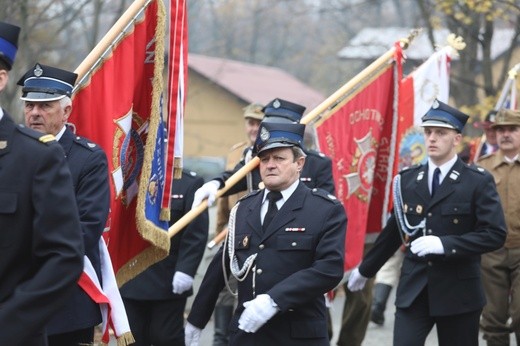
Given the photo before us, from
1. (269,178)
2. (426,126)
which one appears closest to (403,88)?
(426,126)

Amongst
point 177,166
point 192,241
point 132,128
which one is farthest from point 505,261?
point 132,128

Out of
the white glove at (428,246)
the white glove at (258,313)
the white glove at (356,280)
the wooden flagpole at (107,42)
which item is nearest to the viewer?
the white glove at (258,313)

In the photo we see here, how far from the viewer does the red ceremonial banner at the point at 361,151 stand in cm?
932

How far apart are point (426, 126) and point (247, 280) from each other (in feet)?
7.09

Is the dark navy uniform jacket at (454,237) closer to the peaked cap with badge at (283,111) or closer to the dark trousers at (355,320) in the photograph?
the peaked cap with badge at (283,111)

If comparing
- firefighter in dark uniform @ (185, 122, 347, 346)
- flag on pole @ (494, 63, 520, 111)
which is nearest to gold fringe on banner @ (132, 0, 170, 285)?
firefighter in dark uniform @ (185, 122, 347, 346)

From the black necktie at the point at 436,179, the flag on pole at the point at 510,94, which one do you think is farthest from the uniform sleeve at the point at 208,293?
the flag on pole at the point at 510,94

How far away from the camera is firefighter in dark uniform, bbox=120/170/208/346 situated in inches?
313

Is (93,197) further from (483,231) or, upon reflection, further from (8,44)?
(483,231)

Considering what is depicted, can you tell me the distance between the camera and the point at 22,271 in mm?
3768

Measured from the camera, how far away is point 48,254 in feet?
12.0

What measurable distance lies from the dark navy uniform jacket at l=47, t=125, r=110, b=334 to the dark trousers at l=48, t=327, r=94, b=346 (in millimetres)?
90

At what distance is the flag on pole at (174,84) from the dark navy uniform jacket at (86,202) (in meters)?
1.00

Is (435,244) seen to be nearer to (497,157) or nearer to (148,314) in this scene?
Answer: (148,314)
